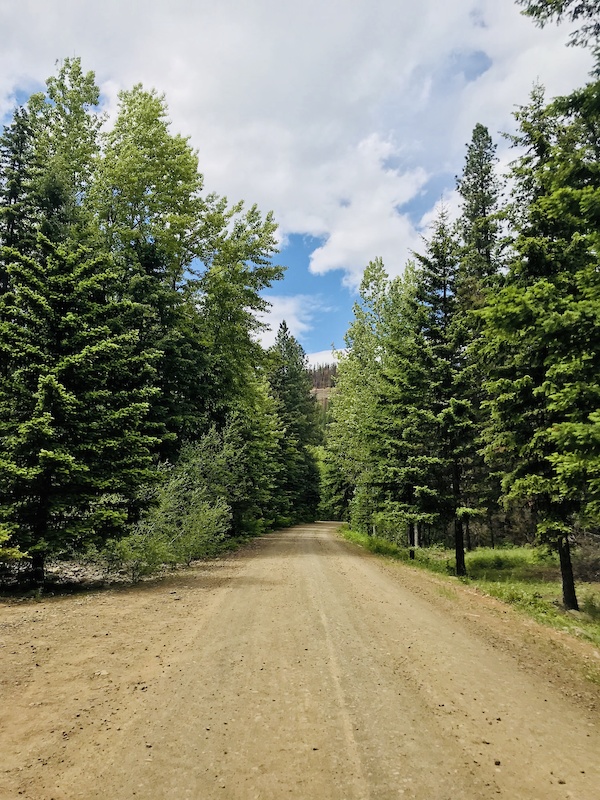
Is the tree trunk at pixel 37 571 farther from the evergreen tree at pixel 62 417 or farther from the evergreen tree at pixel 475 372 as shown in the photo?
the evergreen tree at pixel 475 372

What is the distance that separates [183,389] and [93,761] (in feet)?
56.1

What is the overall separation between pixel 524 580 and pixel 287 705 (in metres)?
16.8

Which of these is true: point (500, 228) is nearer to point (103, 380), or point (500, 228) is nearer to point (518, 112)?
point (518, 112)

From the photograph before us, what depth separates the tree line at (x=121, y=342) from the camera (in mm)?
10938

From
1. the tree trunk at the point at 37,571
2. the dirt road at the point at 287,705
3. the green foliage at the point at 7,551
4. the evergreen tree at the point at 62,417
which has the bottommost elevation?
the dirt road at the point at 287,705

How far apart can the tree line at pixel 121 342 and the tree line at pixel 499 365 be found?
278 inches

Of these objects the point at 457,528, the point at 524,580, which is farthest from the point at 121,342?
the point at 524,580

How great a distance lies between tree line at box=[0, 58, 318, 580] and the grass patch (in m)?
8.44

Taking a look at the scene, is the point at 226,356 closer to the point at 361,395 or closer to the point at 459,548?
the point at 361,395

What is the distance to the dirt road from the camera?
3.70m

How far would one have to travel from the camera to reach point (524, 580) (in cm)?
1872

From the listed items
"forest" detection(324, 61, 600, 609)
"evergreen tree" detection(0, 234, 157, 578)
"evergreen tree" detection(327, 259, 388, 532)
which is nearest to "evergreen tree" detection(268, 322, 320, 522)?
"evergreen tree" detection(327, 259, 388, 532)

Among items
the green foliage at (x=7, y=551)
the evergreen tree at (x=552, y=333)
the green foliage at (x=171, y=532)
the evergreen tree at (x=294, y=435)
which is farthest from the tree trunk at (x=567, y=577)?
the evergreen tree at (x=294, y=435)

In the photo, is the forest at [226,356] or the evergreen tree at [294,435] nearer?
the forest at [226,356]
